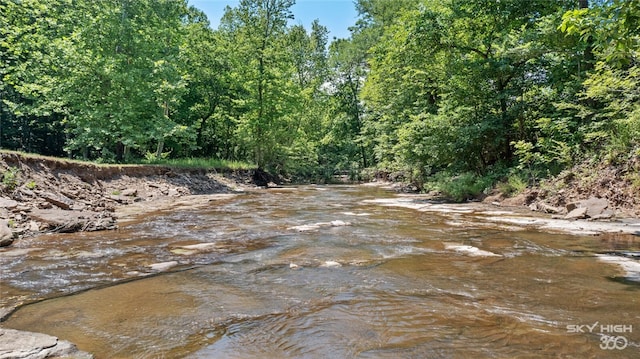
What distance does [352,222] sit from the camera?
933cm

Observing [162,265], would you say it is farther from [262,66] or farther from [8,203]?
[262,66]

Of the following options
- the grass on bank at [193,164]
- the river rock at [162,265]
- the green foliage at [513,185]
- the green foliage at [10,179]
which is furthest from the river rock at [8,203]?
the green foliage at [513,185]

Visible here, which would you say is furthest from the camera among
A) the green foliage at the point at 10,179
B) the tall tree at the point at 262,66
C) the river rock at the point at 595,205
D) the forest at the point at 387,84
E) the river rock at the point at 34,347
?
the tall tree at the point at 262,66

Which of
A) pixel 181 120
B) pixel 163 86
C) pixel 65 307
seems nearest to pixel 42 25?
pixel 163 86

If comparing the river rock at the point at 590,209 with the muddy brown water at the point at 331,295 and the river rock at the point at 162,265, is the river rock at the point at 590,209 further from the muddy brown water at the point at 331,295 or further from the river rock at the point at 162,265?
the river rock at the point at 162,265

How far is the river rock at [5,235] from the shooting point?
20.8ft

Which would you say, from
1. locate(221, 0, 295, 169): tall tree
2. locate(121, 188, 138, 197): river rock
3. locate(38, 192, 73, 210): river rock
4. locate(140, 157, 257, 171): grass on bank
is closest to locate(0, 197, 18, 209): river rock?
locate(38, 192, 73, 210): river rock

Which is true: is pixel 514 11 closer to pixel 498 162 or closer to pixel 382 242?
pixel 498 162

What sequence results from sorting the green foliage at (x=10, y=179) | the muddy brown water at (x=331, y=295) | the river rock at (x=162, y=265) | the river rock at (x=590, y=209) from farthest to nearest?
the green foliage at (x=10, y=179) < the river rock at (x=590, y=209) < the river rock at (x=162, y=265) < the muddy brown water at (x=331, y=295)

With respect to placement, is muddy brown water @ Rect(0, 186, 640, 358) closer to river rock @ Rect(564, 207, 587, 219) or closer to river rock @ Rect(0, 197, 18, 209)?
river rock @ Rect(0, 197, 18, 209)
